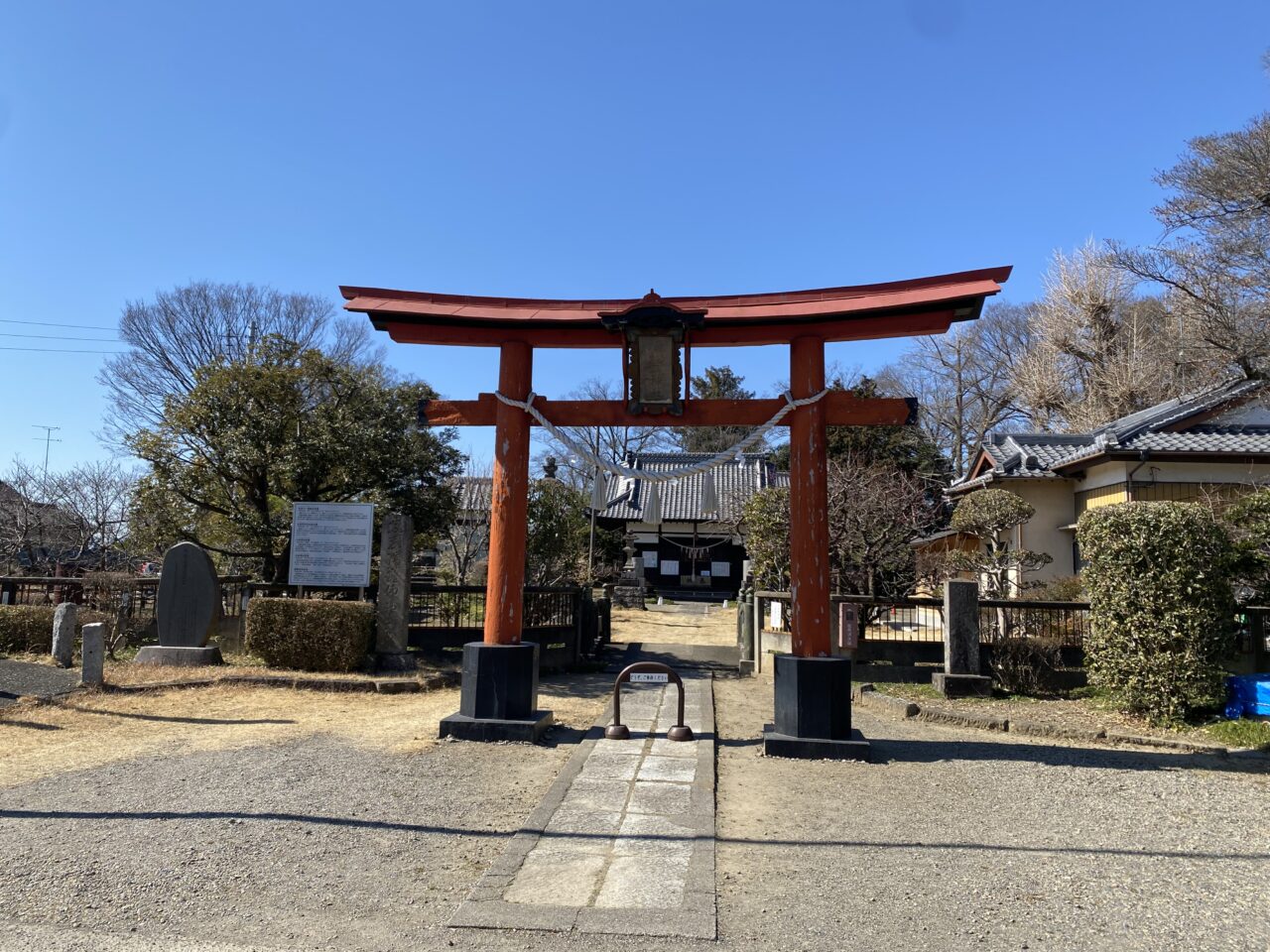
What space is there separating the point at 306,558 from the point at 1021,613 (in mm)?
10944

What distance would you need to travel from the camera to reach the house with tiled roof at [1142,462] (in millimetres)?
15133

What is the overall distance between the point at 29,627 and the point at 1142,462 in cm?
1976

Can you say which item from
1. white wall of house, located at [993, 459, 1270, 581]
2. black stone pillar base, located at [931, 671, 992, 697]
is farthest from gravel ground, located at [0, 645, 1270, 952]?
white wall of house, located at [993, 459, 1270, 581]

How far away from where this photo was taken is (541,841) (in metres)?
4.99

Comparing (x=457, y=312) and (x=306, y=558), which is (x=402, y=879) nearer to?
(x=457, y=312)

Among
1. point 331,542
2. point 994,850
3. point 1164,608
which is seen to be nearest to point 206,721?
point 331,542

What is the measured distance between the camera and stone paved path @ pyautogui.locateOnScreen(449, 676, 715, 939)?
3.93 m

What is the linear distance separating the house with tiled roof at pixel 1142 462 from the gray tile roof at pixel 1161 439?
0.02m

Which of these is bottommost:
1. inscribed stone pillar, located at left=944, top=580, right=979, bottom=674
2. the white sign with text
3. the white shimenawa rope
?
the white sign with text

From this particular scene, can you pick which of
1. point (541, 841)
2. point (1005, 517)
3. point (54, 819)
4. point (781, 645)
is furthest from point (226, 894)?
point (1005, 517)

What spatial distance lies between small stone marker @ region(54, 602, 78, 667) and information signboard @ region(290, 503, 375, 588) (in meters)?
2.91

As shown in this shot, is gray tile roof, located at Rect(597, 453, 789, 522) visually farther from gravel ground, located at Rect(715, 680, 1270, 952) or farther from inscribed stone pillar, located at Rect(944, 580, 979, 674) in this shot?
gravel ground, located at Rect(715, 680, 1270, 952)

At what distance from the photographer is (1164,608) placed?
27.7 feet

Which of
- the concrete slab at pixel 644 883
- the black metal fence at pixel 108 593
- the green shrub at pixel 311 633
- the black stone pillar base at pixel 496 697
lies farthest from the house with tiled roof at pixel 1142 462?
the black metal fence at pixel 108 593
